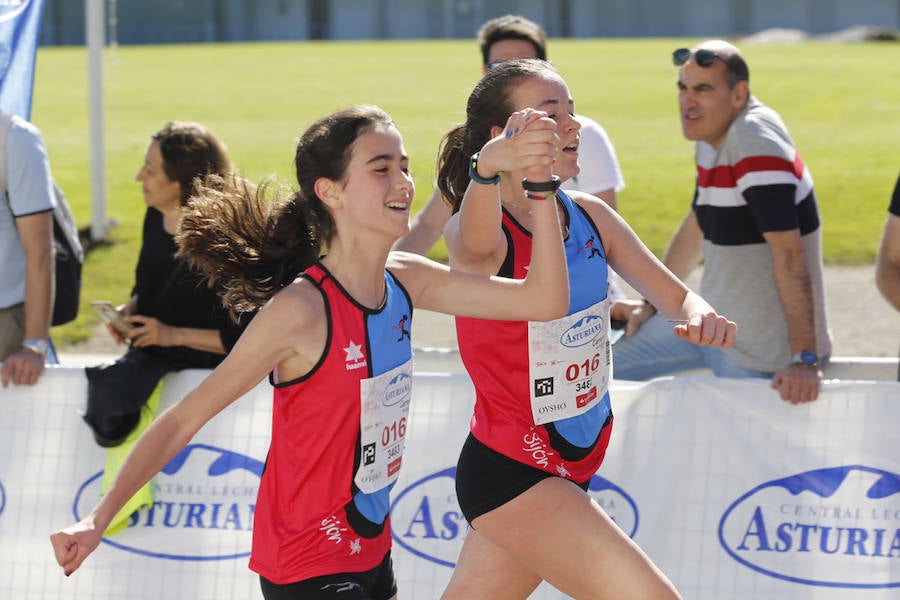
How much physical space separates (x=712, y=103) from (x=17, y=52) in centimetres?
294

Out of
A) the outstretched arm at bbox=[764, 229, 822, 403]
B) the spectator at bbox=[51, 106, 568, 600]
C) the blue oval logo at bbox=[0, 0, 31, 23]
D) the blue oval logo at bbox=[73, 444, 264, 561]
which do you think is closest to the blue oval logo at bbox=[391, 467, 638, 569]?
the blue oval logo at bbox=[73, 444, 264, 561]

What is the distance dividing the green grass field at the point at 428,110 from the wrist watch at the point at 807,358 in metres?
1.51

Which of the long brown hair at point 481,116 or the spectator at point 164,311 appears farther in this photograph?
the spectator at point 164,311

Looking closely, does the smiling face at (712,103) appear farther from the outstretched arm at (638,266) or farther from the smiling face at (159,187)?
the smiling face at (159,187)

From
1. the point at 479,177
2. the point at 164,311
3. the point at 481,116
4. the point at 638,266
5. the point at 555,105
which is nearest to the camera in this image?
the point at 479,177

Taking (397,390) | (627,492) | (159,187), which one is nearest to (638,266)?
(397,390)

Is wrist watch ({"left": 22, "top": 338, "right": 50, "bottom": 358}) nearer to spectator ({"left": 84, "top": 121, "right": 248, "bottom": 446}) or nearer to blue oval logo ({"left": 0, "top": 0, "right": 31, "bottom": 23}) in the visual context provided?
spectator ({"left": 84, "top": 121, "right": 248, "bottom": 446})

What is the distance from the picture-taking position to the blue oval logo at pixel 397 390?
122 inches

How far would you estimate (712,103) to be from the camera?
5.01 metres

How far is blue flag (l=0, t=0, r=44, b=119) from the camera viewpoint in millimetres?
5449

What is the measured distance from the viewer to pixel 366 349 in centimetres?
304

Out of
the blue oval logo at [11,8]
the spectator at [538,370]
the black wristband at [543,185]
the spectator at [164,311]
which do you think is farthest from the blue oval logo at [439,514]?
the blue oval logo at [11,8]

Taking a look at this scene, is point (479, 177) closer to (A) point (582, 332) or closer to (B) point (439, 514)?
(A) point (582, 332)

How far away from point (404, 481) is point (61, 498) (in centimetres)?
130
